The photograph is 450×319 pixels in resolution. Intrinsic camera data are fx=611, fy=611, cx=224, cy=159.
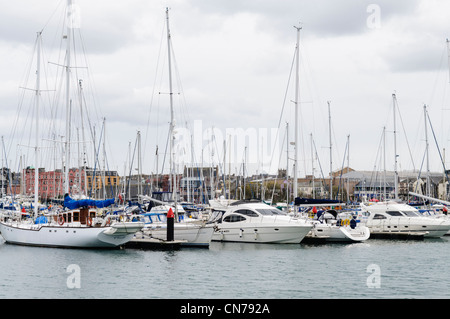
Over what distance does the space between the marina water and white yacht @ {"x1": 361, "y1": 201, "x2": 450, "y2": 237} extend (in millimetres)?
6755

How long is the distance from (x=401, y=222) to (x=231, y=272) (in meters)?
25.2

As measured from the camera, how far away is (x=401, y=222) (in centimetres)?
5372

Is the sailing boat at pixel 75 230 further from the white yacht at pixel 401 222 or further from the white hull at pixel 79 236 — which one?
the white yacht at pixel 401 222

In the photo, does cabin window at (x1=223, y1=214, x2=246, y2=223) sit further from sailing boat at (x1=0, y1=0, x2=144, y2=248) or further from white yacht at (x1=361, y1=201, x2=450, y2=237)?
white yacht at (x1=361, y1=201, x2=450, y2=237)

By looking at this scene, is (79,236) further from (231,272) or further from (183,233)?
(231,272)

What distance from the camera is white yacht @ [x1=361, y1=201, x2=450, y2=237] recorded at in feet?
175

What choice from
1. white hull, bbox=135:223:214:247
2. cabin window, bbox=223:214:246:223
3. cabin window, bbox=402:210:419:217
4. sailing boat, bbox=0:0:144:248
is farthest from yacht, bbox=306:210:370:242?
sailing boat, bbox=0:0:144:248

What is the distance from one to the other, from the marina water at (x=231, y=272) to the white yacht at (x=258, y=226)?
2.69 feet

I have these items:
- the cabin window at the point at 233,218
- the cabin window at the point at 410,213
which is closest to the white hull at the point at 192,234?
the cabin window at the point at 233,218

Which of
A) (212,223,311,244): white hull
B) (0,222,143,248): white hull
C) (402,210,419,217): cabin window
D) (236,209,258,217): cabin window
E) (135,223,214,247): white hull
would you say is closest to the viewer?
(0,222,143,248): white hull

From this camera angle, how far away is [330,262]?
37.7 metres
